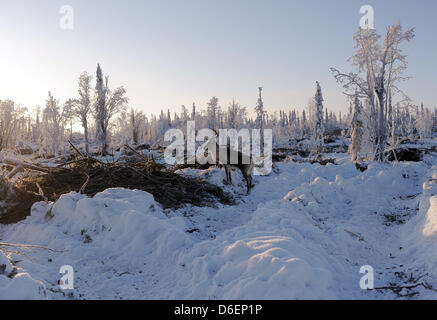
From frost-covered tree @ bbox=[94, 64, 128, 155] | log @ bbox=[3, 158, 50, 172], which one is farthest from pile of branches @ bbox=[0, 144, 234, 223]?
frost-covered tree @ bbox=[94, 64, 128, 155]

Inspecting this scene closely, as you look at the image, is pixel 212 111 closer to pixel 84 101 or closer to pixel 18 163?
pixel 84 101

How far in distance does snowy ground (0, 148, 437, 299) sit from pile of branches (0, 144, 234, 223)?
542 mm

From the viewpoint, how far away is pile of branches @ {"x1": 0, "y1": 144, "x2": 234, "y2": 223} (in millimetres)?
6000

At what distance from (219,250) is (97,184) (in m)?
4.18

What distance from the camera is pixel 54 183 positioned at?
6953 mm

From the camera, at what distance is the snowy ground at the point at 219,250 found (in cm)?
310

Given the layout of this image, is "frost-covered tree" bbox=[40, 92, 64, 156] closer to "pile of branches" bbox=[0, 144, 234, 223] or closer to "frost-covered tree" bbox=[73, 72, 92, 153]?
"frost-covered tree" bbox=[73, 72, 92, 153]

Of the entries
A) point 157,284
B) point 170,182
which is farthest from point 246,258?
point 170,182

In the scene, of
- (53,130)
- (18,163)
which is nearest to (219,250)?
(18,163)

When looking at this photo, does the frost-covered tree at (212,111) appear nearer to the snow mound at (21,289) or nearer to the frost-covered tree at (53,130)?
the frost-covered tree at (53,130)

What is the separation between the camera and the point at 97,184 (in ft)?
22.4

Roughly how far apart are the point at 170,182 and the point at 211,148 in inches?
76.1

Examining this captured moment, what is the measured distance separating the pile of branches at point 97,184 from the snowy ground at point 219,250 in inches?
21.3
